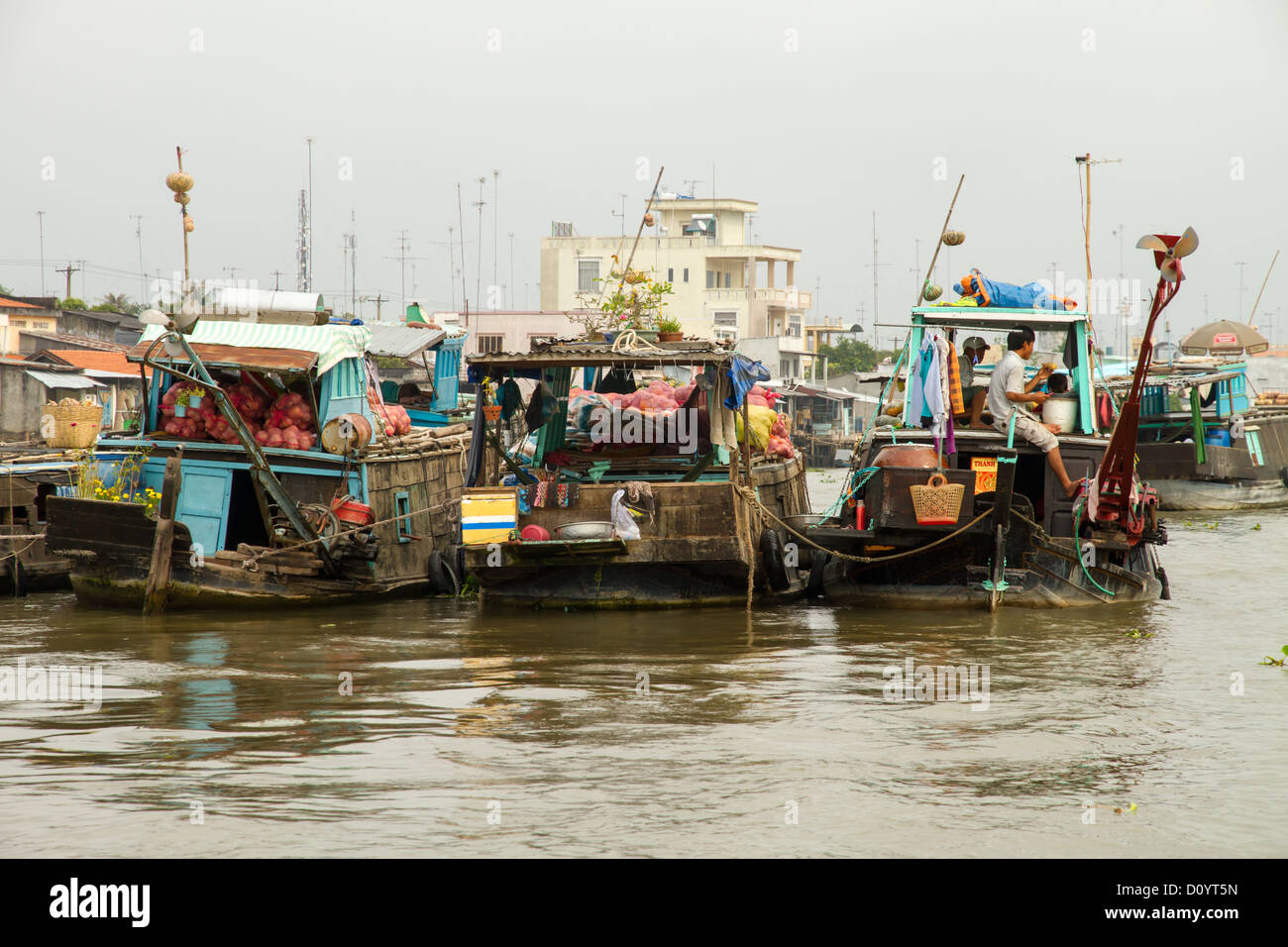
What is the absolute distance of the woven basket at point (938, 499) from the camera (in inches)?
415

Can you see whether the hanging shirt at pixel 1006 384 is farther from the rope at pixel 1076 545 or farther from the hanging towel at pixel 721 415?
the hanging towel at pixel 721 415

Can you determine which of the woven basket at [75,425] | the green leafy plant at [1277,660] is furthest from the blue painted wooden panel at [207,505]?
the green leafy plant at [1277,660]

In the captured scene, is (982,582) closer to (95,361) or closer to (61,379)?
(61,379)

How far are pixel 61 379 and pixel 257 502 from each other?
1605 cm

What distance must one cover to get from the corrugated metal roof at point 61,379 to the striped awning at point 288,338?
1527cm

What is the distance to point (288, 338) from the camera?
12789mm

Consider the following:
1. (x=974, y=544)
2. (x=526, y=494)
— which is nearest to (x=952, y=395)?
(x=974, y=544)

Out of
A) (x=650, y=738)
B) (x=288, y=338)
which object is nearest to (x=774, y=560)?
(x=288, y=338)

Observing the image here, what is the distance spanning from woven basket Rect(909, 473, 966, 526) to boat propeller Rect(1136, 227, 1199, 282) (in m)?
2.25

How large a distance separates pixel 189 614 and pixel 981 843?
8.55 meters

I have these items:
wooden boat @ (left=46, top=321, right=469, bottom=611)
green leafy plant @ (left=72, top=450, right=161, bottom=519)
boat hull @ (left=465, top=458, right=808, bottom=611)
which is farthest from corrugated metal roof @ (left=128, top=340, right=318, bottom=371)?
boat hull @ (left=465, top=458, right=808, bottom=611)

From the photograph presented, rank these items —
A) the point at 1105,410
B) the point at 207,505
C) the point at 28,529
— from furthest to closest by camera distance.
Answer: the point at 28,529
the point at 1105,410
the point at 207,505

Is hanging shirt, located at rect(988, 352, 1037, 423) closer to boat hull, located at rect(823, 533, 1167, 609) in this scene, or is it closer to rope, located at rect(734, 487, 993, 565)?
rope, located at rect(734, 487, 993, 565)

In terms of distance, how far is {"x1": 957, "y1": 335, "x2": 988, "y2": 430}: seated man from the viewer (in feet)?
38.6
